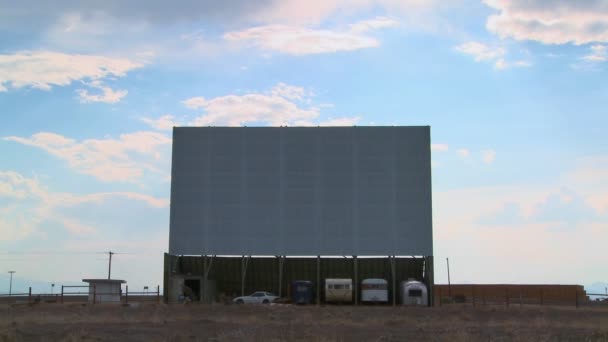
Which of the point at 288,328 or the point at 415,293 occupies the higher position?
the point at 415,293

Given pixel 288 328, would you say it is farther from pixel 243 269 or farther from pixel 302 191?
pixel 302 191

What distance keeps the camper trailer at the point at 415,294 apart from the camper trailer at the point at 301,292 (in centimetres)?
797

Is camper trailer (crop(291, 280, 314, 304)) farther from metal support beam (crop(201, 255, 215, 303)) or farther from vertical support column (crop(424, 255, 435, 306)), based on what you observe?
vertical support column (crop(424, 255, 435, 306))

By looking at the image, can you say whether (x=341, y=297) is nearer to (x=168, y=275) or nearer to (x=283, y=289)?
(x=283, y=289)

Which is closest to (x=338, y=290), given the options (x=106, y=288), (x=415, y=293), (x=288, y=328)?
(x=415, y=293)

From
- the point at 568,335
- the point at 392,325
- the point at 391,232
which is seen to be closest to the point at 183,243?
the point at 391,232

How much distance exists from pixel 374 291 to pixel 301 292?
6.20 meters

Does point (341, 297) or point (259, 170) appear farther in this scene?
point (259, 170)

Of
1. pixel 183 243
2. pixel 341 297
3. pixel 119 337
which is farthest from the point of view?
pixel 183 243

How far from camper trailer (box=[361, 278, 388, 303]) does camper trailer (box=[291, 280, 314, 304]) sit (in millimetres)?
4528

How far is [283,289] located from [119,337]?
41059 mm

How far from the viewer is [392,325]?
109 ft

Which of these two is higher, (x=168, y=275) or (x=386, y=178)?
(x=386, y=178)

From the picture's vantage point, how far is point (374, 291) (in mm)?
61188
